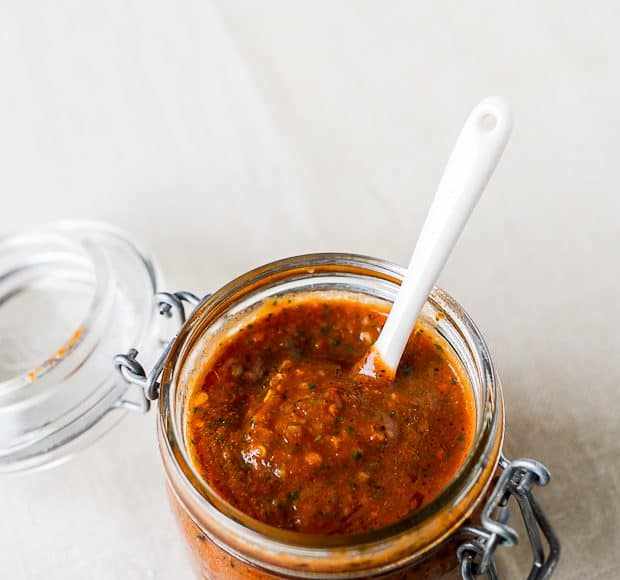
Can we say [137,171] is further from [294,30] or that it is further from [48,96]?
[294,30]

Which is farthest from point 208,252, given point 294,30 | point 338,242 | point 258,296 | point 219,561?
point 219,561

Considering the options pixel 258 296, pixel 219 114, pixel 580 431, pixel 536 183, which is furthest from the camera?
pixel 219 114

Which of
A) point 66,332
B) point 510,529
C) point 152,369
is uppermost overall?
point 510,529

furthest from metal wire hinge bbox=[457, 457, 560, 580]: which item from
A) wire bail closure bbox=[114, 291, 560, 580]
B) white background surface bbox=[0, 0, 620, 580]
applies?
white background surface bbox=[0, 0, 620, 580]

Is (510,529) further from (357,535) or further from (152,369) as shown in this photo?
(152,369)

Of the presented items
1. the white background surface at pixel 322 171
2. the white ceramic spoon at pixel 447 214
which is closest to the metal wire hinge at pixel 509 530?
the white ceramic spoon at pixel 447 214

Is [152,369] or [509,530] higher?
[509,530]

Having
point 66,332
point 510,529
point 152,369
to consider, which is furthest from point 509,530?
point 66,332
